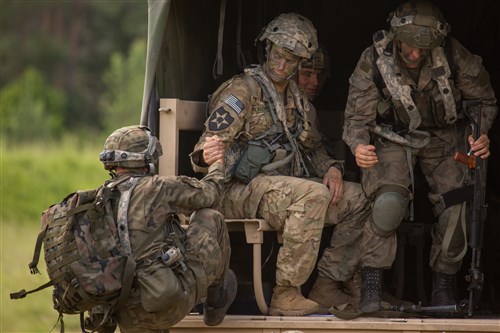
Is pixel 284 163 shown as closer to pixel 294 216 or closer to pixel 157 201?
pixel 294 216

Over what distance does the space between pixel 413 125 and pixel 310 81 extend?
921 mm

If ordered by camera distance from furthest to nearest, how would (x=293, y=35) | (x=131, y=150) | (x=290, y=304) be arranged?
(x=293, y=35)
(x=290, y=304)
(x=131, y=150)

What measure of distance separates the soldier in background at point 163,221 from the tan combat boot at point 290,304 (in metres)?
0.44

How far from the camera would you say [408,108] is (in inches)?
334

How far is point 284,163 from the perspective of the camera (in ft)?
27.9

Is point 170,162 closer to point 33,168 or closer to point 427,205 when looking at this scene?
point 427,205

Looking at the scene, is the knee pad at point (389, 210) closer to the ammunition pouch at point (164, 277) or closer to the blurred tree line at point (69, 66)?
the ammunition pouch at point (164, 277)

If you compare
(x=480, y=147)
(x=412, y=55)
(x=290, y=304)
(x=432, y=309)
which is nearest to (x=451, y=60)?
(x=412, y=55)

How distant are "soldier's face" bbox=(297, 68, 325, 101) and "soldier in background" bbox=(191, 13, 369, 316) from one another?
0.34 metres

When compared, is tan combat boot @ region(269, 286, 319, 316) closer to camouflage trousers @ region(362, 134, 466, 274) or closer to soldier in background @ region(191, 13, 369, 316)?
soldier in background @ region(191, 13, 369, 316)

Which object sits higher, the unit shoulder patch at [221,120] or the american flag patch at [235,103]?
the american flag patch at [235,103]

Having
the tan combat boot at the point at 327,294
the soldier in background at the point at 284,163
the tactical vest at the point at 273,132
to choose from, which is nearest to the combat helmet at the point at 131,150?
the soldier in background at the point at 284,163

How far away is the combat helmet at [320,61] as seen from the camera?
29.9 ft

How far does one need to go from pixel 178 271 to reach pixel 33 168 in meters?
11.7
